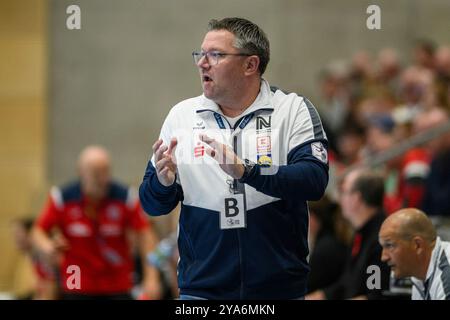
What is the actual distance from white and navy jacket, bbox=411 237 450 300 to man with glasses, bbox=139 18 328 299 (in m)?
0.62

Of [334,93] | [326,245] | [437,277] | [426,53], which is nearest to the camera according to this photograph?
[437,277]

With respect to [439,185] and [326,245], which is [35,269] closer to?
[326,245]

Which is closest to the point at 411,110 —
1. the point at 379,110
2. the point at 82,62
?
the point at 379,110

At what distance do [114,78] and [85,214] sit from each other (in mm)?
1059

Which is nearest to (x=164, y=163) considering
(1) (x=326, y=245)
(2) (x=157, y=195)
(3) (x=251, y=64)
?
(2) (x=157, y=195)

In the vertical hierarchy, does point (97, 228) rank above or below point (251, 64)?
→ below

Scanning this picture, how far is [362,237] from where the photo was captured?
521 cm

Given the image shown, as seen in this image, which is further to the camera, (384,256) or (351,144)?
(351,144)

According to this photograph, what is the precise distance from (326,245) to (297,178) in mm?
2789

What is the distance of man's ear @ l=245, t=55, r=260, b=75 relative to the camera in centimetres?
386

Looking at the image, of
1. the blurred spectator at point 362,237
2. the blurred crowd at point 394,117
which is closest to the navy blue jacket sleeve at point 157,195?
the blurred spectator at point 362,237

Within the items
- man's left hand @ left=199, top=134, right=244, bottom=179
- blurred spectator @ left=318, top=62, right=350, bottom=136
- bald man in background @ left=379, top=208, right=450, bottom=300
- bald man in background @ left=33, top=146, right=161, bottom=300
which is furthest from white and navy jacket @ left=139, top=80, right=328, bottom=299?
blurred spectator @ left=318, top=62, right=350, bottom=136

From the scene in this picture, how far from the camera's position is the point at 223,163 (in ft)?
11.5

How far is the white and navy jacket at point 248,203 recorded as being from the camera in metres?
3.78
